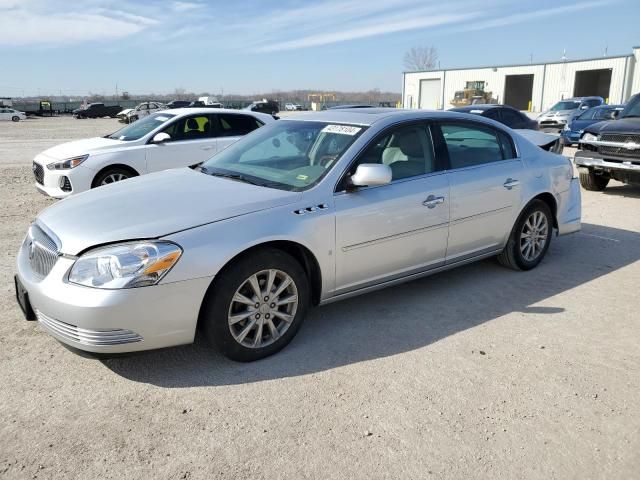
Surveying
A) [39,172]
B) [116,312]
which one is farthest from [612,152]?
[39,172]

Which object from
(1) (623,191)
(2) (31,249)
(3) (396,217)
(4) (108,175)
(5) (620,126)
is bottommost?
(1) (623,191)

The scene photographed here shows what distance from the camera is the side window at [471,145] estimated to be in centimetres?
469

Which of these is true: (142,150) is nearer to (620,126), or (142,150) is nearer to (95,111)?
(620,126)

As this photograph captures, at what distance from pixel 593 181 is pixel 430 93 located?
1888 inches

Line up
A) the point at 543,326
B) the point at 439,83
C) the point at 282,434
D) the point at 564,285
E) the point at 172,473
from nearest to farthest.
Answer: the point at 172,473 < the point at 282,434 < the point at 543,326 < the point at 564,285 < the point at 439,83

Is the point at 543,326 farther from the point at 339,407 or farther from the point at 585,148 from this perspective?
the point at 585,148

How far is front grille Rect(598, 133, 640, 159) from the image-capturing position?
852cm

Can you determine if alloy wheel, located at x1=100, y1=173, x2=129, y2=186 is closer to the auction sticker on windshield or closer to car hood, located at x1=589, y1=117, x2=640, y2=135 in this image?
the auction sticker on windshield

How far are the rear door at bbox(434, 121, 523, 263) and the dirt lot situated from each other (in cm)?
55

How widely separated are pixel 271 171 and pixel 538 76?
4808 cm

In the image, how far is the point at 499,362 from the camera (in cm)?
364

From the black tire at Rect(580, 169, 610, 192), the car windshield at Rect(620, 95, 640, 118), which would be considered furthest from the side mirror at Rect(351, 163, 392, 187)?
the car windshield at Rect(620, 95, 640, 118)

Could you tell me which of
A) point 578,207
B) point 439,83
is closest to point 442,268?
point 578,207

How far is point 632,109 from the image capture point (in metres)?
9.67
